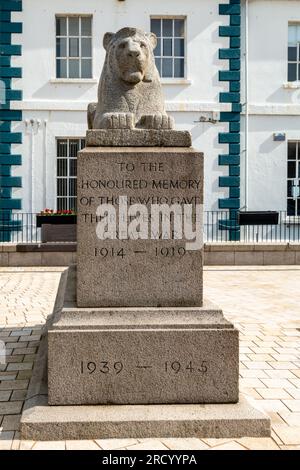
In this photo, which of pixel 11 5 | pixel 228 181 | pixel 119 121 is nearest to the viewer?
pixel 119 121

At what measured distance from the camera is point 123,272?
4188 millimetres

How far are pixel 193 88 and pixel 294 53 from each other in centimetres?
326

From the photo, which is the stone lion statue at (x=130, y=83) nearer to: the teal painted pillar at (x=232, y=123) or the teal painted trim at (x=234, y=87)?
the teal painted pillar at (x=232, y=123)

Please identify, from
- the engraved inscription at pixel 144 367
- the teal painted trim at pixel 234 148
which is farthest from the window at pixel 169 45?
the engraved inscription at pixel 144 367

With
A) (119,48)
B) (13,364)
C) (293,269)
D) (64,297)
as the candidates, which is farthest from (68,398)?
(293,269)

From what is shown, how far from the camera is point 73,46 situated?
15539mm

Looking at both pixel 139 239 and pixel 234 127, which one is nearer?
pixel 139 239

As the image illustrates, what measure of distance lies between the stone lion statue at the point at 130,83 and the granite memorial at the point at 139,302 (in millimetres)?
13

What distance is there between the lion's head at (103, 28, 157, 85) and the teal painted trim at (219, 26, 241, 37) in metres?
11.6

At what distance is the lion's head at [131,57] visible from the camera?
4.61 m

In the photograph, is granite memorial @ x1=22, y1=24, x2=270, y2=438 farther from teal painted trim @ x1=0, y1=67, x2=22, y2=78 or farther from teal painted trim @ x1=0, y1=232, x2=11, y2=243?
teal painted trim @ x1=0, y1=67, x2=22, y2=78

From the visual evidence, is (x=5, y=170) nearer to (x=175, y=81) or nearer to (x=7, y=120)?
(x=7, y=120)

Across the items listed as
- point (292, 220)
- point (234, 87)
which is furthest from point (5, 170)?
point (292, 220)

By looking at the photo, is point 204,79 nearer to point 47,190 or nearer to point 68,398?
point 47,190
